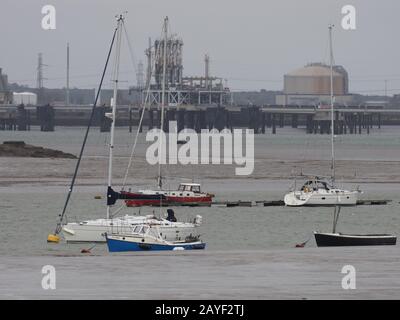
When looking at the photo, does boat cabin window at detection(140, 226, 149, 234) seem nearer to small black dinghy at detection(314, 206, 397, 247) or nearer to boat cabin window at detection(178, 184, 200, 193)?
small black dinghy at detection(314, 206, 397, 247)

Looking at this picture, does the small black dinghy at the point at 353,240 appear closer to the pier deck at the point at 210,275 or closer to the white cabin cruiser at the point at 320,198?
the pier deck at the point at 210,275

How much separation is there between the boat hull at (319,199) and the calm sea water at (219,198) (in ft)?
2.96

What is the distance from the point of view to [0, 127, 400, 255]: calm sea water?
47844 millimetres

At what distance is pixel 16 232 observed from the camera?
49438 mm

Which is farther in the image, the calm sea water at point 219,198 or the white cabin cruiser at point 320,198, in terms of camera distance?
the white cabin cruiser at point 320,198

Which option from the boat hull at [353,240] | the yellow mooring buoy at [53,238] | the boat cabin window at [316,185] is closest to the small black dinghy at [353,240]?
the boat hull at [353,240]

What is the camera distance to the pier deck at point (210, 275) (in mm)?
22938

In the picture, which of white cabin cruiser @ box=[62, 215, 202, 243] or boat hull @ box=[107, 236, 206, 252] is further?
white cabin cruiser @ box=[62, 215, 202, 243]

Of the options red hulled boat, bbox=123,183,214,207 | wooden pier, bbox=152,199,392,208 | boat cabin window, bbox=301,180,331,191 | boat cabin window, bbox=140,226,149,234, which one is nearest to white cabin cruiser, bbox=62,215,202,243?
boat cabin window, bbox=140,226,149,234

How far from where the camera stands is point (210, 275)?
85.8ft

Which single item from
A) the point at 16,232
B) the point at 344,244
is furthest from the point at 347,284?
the point at 16,232

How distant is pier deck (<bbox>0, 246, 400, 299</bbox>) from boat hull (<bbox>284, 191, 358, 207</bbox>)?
33.7 meters
